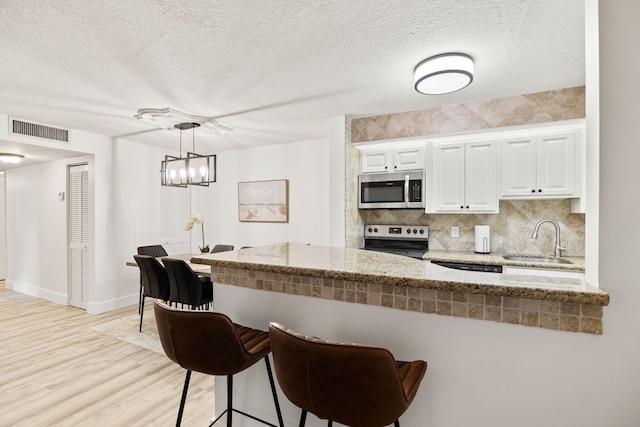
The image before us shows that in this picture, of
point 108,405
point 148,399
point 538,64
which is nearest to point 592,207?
point 538,64

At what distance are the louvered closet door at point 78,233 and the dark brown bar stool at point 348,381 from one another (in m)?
4.65

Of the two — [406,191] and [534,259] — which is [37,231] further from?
[534,259]

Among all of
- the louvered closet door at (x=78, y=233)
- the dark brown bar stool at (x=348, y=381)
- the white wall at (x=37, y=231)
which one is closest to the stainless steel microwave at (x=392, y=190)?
the dark brown bar stool at (x=348, y=381)

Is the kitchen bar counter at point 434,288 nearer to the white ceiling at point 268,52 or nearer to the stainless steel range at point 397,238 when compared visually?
the white ceiling at point 268,52

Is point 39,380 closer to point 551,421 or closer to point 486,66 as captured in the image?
point 551,421

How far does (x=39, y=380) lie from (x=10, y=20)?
2.62 meters

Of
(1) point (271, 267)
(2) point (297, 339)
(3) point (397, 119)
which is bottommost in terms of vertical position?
(2) point (297, 339)

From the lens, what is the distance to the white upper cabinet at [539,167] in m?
2.89

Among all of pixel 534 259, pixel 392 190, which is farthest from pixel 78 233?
pixel 534 259

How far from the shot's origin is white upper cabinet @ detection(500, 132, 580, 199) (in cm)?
289

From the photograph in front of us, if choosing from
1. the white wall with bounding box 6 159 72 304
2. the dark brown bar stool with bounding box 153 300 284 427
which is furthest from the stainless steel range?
the white wall with bounding box 6 159 72 304

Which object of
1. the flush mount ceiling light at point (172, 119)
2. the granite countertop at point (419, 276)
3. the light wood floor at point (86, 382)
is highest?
the flush mount ceiling light at point (172, 119)

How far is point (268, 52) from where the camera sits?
6.97 feet

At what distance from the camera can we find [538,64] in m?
2.30
